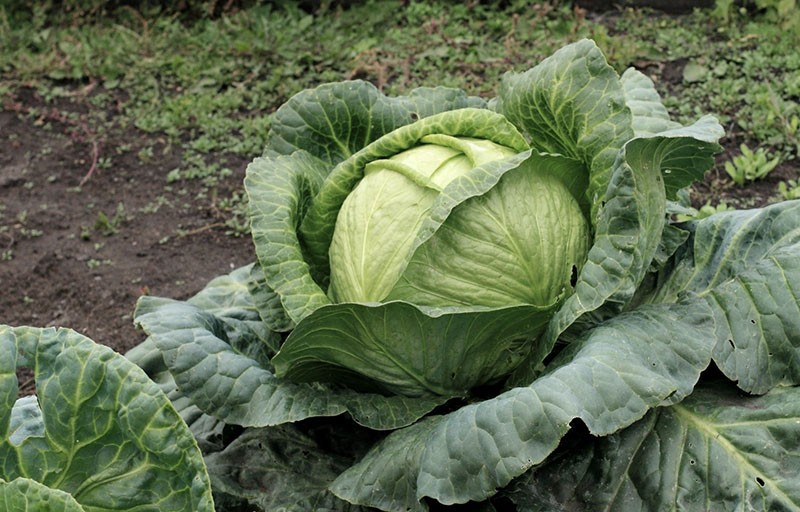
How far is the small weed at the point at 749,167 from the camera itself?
4.49m

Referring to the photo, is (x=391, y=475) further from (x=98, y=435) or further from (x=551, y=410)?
(x=98, y=435)

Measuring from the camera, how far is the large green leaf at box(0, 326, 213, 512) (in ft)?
5.81

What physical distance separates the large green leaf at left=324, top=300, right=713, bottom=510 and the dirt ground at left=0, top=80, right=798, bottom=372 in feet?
7.99

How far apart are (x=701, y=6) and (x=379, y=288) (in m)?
4.78

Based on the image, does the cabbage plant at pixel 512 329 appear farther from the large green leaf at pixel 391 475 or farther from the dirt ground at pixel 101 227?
the dirt ground at pixel 101 227

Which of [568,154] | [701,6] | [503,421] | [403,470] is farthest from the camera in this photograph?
[701,6]

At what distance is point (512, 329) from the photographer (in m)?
2.33

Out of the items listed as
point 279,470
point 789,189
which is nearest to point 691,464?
point 279,470

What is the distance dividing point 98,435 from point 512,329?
1.05 meters

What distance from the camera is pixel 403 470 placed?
2197 mm

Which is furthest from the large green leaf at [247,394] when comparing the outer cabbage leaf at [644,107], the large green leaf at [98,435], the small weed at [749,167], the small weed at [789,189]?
the small weed at [749,167]

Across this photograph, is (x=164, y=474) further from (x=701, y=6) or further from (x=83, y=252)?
(x=701, y=6)

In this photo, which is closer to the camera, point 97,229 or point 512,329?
point 512,329

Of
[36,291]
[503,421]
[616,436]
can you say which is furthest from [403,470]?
[36,291]
